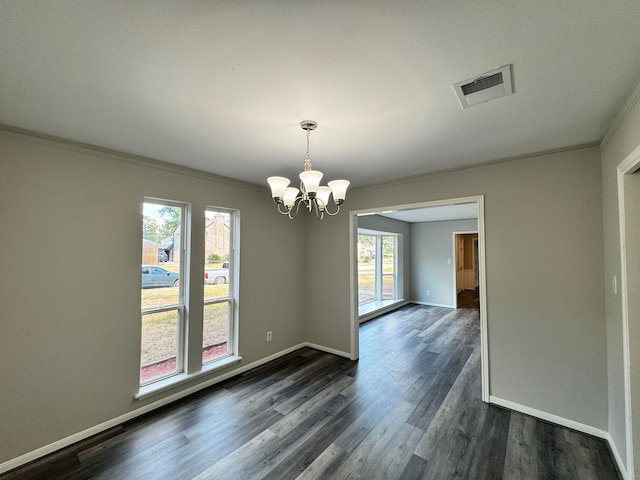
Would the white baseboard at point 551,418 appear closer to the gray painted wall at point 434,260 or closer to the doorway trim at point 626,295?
the doorway trim at point 626,295

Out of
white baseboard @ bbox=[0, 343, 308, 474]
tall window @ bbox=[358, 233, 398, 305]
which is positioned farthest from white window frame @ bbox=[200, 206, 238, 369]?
tall window @ bbox=[358, 233, 398, 305]

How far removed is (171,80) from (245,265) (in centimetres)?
248

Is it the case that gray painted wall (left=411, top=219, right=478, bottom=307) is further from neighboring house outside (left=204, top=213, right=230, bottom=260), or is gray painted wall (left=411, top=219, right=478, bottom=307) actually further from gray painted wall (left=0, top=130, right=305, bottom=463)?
gray painted wall (left=0, top=130, right=305, bottom=463)

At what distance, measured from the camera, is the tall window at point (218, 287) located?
130 inches

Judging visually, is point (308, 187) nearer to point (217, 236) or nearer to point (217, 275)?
point (217, 236)

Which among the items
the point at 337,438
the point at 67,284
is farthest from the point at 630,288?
the point at 67,284

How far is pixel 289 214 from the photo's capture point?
2658 mm

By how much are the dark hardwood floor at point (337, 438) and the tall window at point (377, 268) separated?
3619 millimetres

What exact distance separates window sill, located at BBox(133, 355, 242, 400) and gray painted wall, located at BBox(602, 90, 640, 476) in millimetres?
3543

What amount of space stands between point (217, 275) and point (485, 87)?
3.23 meters

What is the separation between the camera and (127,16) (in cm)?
106

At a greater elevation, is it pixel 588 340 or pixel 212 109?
pixel 212 109

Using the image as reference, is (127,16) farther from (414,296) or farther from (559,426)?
(414,296)

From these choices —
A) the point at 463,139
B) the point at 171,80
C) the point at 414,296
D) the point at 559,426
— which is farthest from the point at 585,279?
the point at 414,296
